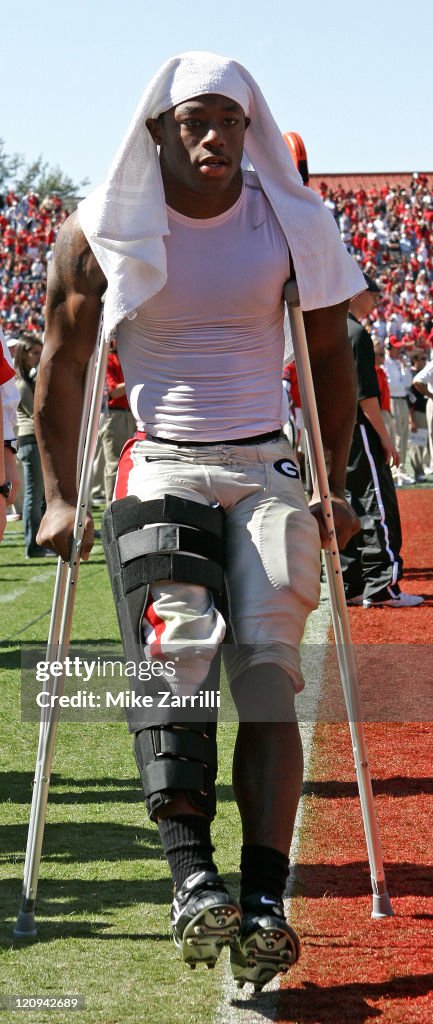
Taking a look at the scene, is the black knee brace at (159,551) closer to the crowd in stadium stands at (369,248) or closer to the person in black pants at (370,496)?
the person in black pants at (370,496)

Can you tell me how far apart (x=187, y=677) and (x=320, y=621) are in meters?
6.63

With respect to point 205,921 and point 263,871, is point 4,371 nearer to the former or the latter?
point 263,871

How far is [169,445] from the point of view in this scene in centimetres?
372

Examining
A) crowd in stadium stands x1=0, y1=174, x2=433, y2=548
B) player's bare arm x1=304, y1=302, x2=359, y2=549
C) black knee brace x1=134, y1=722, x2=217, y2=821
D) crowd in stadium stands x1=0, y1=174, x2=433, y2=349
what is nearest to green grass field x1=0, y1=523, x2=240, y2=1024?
black knee brace x1=134, y1=722, x2=217, y2=821

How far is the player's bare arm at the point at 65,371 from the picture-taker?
3820mm

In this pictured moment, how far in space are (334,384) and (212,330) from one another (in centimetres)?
50

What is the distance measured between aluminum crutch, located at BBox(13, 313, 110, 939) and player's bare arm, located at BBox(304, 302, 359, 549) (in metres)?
0.62

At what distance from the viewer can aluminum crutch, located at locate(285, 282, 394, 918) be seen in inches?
150

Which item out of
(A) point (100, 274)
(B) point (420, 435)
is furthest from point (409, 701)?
(B) point (420, 435)

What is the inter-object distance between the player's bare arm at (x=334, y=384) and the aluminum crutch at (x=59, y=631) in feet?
2.04

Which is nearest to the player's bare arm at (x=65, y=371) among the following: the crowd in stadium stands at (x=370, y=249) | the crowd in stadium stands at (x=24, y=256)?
the crowd in stadium stands at (x=370, y=249)

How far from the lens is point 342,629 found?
3.85 m

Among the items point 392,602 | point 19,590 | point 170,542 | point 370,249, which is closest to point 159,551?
point 170,542

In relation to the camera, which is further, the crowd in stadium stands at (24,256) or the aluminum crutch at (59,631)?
the crowd in stadium stands at (24,256)
